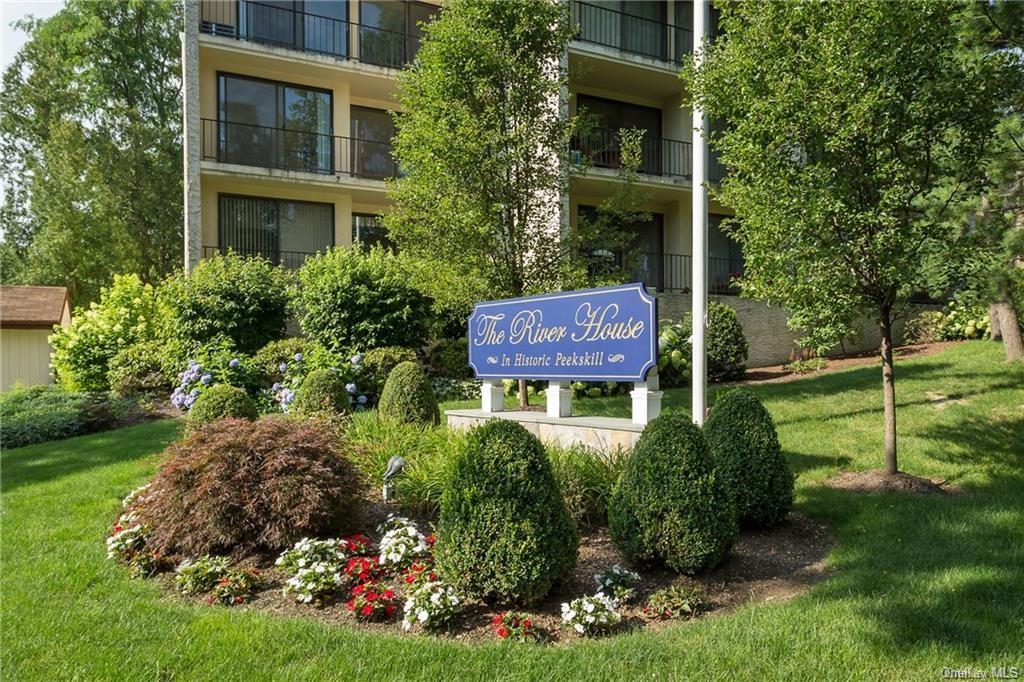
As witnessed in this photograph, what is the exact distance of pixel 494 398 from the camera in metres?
8.73

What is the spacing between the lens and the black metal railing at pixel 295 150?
1639 cm

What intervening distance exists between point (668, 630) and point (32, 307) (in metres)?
25.4

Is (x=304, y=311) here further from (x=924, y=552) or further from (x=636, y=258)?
(x=924, y=552)

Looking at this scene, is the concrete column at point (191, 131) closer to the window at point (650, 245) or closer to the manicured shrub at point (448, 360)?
the manicured shrub at point (448, 360)

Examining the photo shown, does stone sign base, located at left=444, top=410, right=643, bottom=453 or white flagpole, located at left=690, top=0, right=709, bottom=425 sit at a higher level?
white flagpole, located at left=690, top=0, right=709, bottom=425

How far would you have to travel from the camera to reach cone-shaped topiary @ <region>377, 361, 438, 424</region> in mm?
8664

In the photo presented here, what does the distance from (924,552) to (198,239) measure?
51.3ft

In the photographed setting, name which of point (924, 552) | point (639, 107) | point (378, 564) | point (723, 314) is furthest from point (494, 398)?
point (639, 107)

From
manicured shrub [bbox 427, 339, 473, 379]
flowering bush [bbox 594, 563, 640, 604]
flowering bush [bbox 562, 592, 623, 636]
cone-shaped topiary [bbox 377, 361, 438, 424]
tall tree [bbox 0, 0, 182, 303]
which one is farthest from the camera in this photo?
tall tree [bbox 0, 0, 182, 303]

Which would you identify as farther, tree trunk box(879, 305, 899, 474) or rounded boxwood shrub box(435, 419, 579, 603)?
tree trunk box(879, 305, 899, 474)

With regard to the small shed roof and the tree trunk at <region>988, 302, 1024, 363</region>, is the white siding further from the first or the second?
the tree trunk at <region>988, 302, 1024, 363</region>

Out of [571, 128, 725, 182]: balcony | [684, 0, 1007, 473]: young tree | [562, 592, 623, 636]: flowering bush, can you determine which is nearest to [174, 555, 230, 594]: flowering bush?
[562, 592, 623, 636]: flowering bush

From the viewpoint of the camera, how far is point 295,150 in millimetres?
17172

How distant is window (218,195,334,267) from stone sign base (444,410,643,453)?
1091 cm
